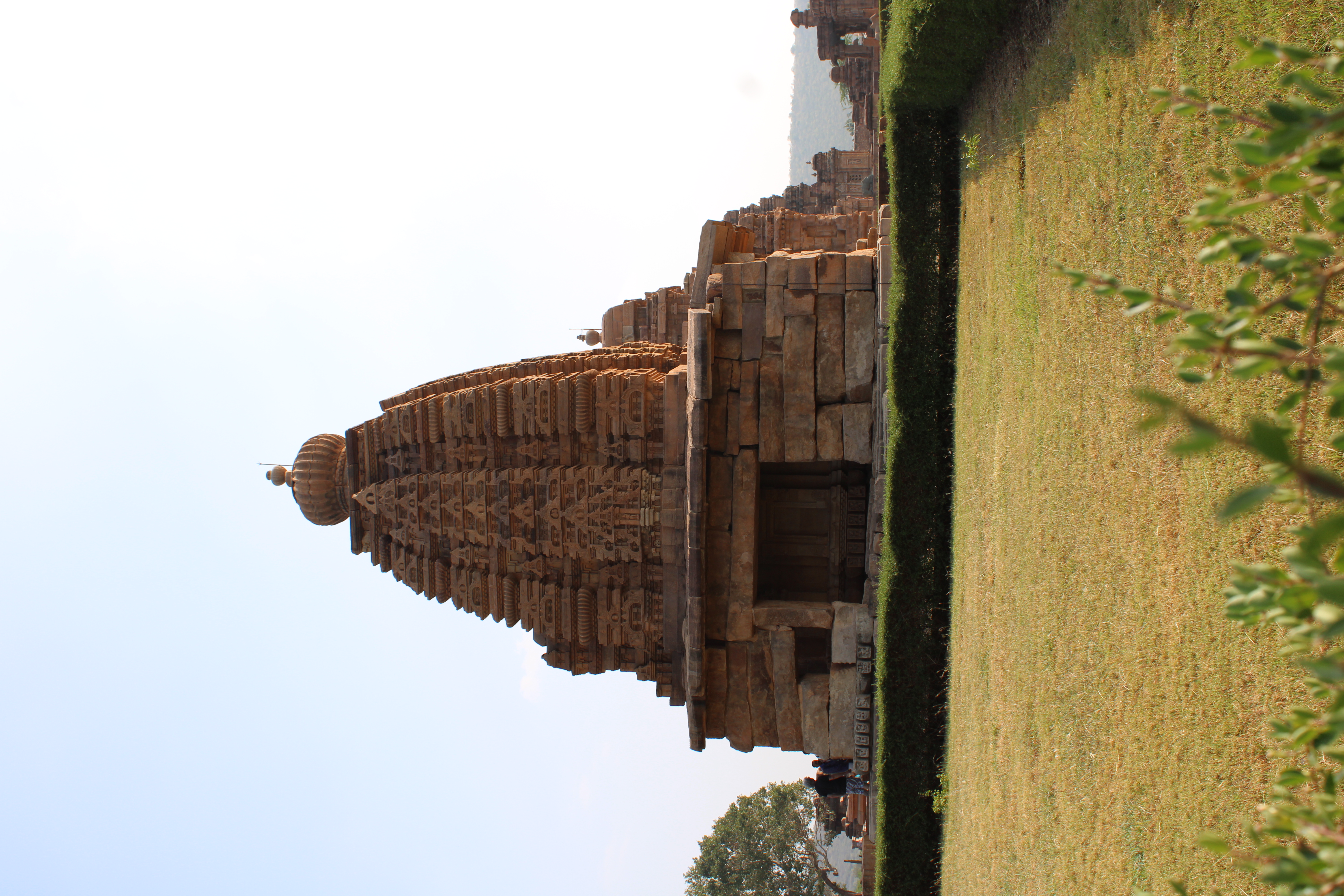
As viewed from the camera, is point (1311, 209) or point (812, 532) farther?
point (812, 532)

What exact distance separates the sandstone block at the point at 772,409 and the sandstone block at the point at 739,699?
107 inches

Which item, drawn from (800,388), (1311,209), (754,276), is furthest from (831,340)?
(1311,209)

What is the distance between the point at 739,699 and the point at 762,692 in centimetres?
34

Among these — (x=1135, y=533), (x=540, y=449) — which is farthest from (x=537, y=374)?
(x=1135, y=533)

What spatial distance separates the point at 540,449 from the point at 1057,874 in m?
8.38

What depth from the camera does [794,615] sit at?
11781mm

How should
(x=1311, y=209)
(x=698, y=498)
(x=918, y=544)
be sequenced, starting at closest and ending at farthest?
(x=1311, y=209)
(x=918, y=544)
(x=698, y=498)

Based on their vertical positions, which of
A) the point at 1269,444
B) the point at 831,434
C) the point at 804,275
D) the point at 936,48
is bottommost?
the point at 1269,444

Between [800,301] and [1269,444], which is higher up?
[800,301]

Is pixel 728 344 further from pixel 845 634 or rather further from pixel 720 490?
pixel 845 634

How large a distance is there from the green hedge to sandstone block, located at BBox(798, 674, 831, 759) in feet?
25.7

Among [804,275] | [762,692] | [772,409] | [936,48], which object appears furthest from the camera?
[762,692]

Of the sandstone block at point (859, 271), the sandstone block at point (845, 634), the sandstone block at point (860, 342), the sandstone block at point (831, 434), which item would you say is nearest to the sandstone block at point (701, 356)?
the sandstone block at point (831, 434)

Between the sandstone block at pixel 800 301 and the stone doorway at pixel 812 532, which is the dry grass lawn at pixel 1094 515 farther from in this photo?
the stone doorway at pixel 812 532
